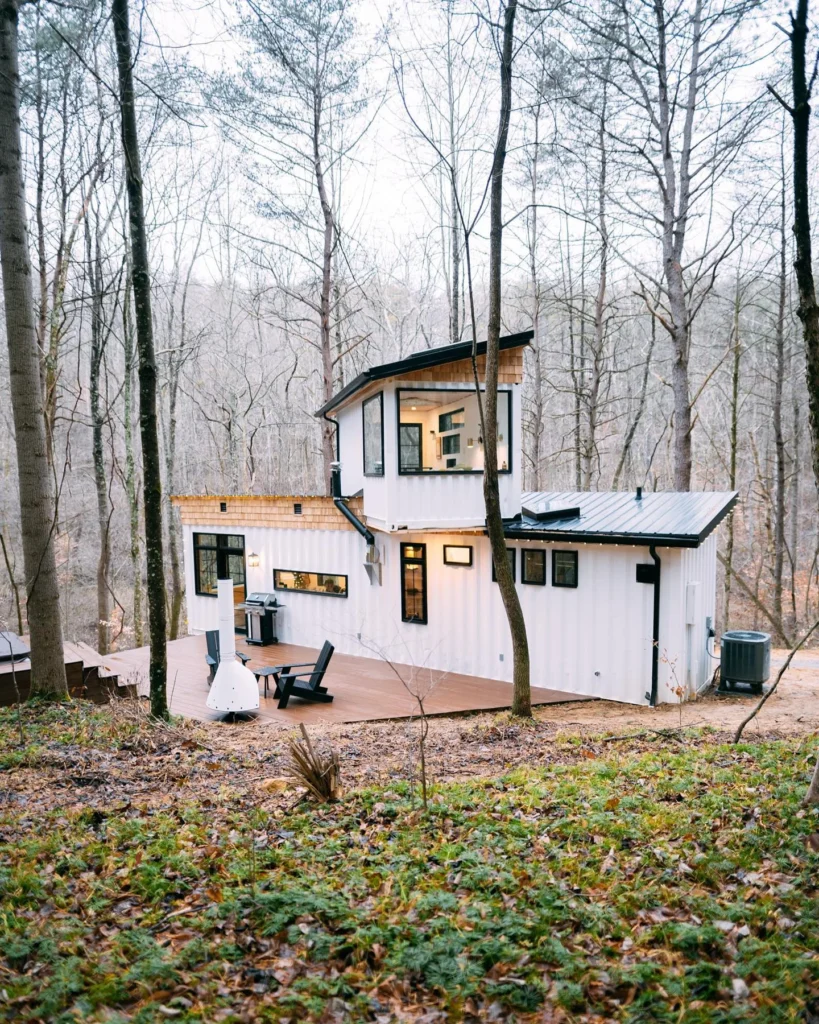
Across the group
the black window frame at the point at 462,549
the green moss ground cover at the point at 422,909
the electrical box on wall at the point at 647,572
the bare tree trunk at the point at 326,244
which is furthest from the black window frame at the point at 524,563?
the bare tree trunk at the point at 326,244

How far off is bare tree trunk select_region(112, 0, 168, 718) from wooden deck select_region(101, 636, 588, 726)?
2.09 meters

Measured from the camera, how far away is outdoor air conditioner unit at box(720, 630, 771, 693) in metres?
8.91

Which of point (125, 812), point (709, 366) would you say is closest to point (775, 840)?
point (125, 812)

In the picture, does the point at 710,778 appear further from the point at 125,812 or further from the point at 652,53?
the point at 652,53

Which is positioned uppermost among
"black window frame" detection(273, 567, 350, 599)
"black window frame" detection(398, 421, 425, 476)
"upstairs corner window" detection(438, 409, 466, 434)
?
"upstairs corner window" detection(438, 409, 466, 434)

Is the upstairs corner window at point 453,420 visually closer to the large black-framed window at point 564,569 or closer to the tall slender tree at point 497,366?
the tall slender tree at point 497,366

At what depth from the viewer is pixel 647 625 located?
858 centimetres

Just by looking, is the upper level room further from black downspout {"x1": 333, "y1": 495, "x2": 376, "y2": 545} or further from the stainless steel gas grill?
the stainless steel gas grill

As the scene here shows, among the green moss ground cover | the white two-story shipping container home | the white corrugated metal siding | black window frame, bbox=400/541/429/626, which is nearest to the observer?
the green moss ground cover

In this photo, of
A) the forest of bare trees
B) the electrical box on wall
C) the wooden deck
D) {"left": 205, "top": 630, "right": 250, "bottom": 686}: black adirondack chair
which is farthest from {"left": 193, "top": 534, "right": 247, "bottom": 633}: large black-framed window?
the electrical box on wall

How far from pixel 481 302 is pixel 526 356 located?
2.18 metres

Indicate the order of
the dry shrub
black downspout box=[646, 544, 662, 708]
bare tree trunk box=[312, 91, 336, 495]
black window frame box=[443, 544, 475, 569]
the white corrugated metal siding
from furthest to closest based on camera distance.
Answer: bare tree trunk box=[312, 91, 336, 495] → black window frame box=[443, 544, 475, 569] → the white corrugated metal siding → black downspout box=[646, 544, 662, 708] → the dry shrub

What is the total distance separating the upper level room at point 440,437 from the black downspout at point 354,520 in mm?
1140

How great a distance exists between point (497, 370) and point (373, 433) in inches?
141
